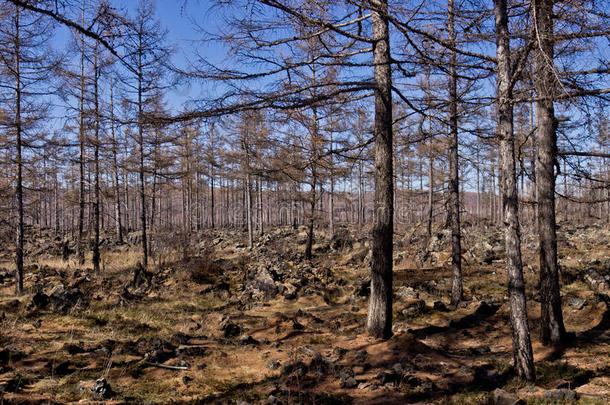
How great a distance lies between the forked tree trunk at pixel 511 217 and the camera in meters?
4.27

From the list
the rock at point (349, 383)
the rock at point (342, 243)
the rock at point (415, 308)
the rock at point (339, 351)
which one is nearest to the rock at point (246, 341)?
the rock at point (339, 351)

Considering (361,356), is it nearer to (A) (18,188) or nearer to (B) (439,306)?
(B) (439,306)

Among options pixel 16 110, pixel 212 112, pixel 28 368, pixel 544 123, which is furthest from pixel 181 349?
pixel 16 110

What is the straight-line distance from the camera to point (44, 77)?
363 inches

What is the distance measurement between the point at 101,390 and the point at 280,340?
10.5 feet

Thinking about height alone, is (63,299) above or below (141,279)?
above

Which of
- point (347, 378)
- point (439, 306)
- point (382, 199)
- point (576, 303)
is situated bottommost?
point (439, 306)

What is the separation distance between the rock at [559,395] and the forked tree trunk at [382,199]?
7.91ft

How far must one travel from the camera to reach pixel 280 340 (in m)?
6.47

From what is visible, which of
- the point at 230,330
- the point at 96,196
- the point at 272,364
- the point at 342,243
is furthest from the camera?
the point at 342,243

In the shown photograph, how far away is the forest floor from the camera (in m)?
4.18

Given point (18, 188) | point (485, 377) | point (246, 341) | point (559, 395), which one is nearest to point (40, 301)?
point (18, 188)

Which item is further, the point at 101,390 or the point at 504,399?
the point at 101,390

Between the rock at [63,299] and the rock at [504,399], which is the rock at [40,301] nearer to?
the rock at [63,299]
